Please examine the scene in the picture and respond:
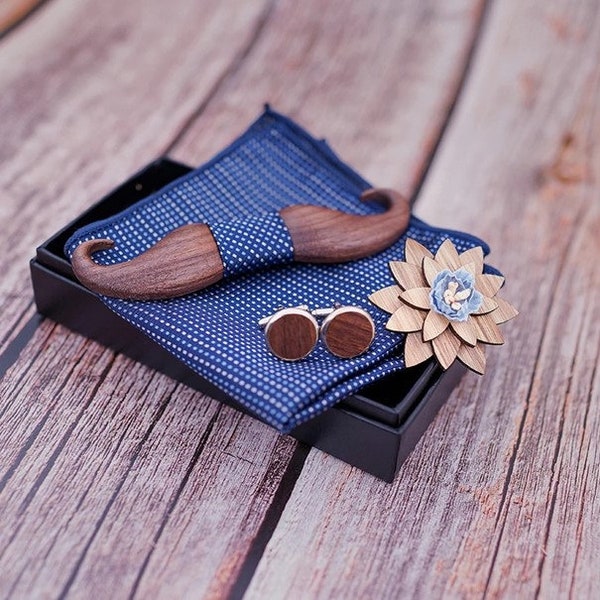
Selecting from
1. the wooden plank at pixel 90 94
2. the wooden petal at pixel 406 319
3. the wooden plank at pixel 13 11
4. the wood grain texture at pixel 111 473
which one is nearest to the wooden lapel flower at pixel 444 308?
the wooden petal at pixel 406 319

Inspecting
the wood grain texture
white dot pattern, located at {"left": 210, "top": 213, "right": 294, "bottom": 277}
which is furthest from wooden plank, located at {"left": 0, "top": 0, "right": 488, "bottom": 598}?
white dot pattern, located at {"left": 210, "top": 213, "right": 294, "bottom": 277}

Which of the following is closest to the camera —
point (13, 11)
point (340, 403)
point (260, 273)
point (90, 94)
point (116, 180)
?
point (340, 403)

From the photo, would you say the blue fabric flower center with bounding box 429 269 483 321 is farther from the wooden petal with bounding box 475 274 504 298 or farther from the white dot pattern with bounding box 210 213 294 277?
the white dot pattern with bounding box 210 213 294 277

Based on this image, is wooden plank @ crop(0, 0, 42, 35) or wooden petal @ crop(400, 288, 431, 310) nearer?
wooden petal @ crop(400, 288, 431, 310)

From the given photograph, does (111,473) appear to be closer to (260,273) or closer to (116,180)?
(260,273)

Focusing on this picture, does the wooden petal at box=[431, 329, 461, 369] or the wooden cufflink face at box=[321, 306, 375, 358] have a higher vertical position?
the wooden cufflink face at box=[321, 306, 375, 358]

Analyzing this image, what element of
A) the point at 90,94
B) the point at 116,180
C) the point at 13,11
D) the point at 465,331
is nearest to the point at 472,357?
the point at 465,331

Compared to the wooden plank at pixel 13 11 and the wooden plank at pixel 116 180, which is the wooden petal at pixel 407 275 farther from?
the wooden plank at pixel 13 11

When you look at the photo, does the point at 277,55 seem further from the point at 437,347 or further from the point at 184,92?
the point at 437,347
